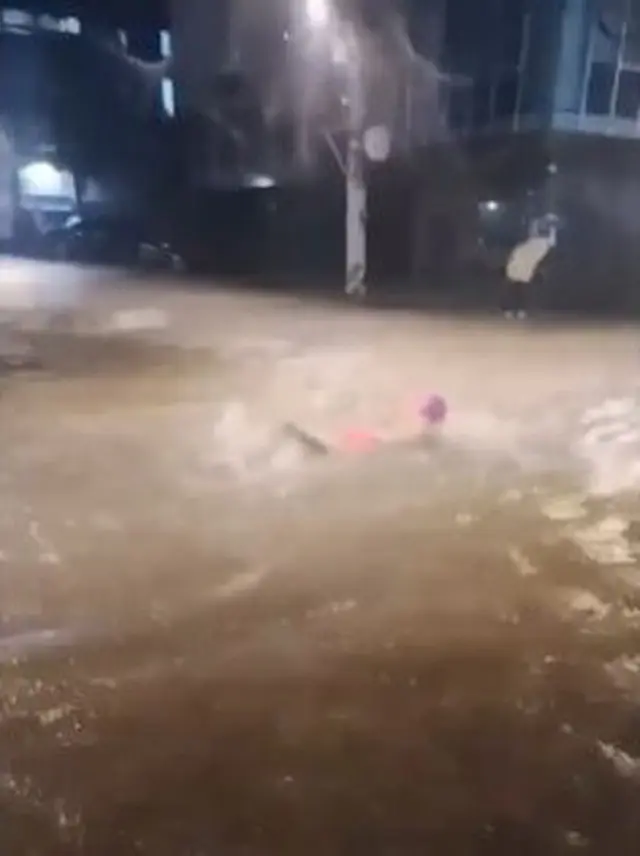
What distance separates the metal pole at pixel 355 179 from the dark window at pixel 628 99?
13.6 feet

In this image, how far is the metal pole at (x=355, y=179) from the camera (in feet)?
60.6

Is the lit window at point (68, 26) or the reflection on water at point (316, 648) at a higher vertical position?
the lit window at point (68, 26)

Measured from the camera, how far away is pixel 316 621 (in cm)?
504

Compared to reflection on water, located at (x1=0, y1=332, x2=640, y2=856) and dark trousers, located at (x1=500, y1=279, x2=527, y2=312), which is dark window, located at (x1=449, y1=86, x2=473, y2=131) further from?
reflection on water, located at (x1=0, y1=332, x2=640, y2=856)

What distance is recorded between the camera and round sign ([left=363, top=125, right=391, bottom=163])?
1900 centimetres

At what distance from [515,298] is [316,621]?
12.2 m

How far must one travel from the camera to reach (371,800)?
3609 mm

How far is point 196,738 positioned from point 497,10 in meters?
17.3

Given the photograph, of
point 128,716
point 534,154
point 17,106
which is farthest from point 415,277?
point 128,716

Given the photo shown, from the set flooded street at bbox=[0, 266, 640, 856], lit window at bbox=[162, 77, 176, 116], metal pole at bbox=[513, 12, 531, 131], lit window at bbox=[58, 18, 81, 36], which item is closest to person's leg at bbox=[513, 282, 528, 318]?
metal pole at bbox=[513, 12, 531, 131]

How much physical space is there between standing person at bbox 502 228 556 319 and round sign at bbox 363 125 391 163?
3.63 meters

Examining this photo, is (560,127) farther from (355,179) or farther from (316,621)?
(316,621)

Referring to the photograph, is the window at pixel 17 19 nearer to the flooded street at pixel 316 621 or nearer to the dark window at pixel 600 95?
the dark window at pixel 600 95

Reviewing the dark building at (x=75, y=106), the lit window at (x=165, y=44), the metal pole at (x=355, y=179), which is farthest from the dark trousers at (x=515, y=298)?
the lit window at (x=165, y=44)
